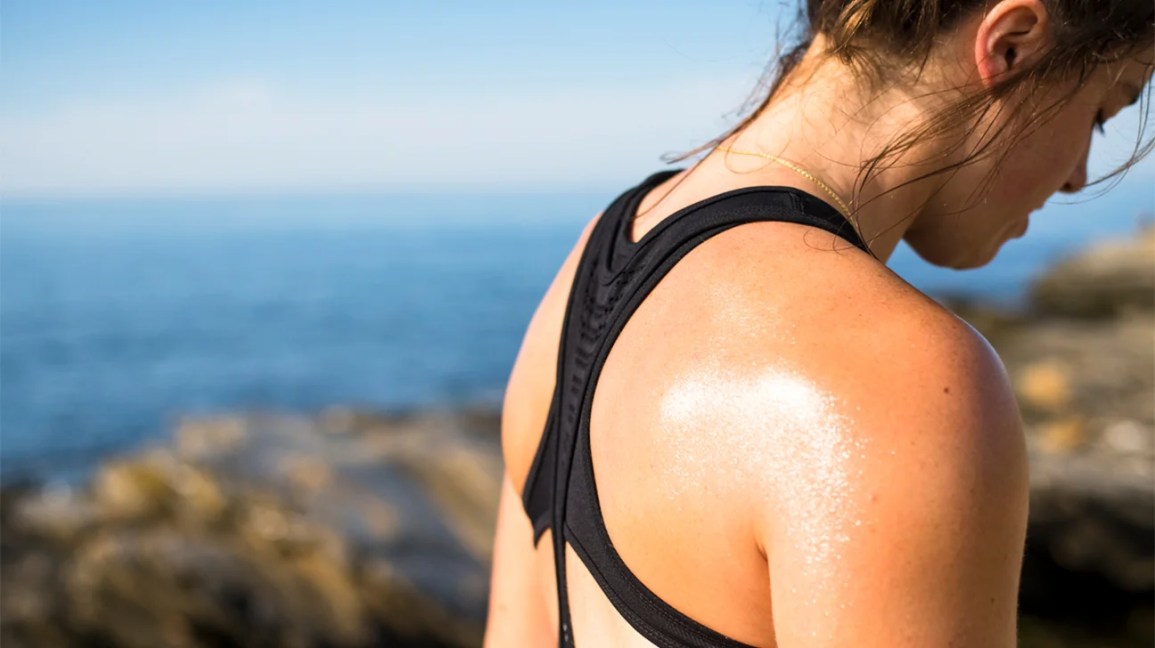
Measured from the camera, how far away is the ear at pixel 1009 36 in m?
1.38

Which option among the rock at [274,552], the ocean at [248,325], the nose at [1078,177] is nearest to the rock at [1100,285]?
the ocean at [248,325]

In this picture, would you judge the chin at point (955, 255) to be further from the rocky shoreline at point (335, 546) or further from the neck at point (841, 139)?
the rocky shoreline at point (335, 546)

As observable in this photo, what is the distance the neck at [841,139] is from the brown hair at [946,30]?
0.02m

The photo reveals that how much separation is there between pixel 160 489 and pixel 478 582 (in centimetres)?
322

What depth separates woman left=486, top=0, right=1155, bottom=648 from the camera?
1.08 meters

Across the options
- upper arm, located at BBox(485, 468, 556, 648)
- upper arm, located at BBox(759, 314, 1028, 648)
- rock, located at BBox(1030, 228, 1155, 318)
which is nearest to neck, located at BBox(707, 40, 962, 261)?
upper arm, located at BBox(759, 314, 1028, 648)

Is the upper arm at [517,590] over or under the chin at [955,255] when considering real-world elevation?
under

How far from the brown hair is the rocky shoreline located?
5.31m

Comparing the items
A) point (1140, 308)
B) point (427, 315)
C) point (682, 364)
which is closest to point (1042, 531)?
point (682, 364)

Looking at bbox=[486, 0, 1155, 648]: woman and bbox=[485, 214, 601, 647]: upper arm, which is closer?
bbox=[486, 0, 1155, 648]: woman

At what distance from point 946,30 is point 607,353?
655mm

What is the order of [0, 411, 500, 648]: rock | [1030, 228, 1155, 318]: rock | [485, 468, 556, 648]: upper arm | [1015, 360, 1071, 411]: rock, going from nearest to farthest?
[485, 468, 556, 648]: upper arm < [0, 411, 500, 648]: rock < [1015, 360, 1071, 411]: rock < [1030, 228, 1155, 318]: rock

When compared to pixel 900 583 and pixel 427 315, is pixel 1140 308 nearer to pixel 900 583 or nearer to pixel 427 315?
pixel 900 583

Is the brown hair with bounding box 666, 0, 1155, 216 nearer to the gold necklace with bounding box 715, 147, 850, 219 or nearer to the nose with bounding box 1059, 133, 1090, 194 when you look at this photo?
the gold necklace with bounding box 715, 147, 850, 219
